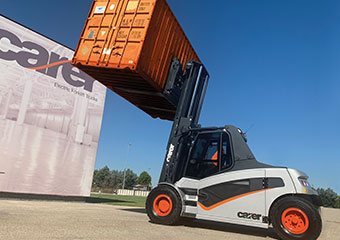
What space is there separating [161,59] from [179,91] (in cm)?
141

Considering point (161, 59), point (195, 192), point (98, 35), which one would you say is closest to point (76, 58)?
point (98, 35)

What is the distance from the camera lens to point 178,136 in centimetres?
948

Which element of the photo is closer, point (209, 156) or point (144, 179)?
point (209, 156)

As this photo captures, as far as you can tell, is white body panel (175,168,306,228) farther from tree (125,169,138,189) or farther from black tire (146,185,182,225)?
tree (125,169,138,189)

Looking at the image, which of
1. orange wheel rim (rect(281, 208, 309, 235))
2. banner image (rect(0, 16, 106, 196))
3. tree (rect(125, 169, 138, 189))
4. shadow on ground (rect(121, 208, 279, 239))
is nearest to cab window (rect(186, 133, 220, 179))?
shadow on ground (rect(121, 208, 279, 239))

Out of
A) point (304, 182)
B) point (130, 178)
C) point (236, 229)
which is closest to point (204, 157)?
point (236, 229)

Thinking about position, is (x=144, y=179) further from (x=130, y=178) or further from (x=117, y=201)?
(x=117, y=201)

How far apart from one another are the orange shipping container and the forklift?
86 centimetres

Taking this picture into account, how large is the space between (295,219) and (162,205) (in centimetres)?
340

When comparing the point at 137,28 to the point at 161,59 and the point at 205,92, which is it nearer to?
the point at 161,59

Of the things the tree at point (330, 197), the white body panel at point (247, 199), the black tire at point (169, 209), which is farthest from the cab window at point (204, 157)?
the tree at point (330, 197)

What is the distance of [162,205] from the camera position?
855 centimetres

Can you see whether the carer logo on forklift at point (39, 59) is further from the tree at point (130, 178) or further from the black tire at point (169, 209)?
the tree at point (130, 178)

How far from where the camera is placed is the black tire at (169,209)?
8234mm
